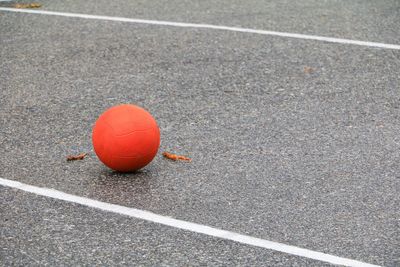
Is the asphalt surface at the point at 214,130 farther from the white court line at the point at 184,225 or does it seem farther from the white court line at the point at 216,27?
the white court line at the point at 216,27

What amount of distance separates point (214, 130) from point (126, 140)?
1.37 m

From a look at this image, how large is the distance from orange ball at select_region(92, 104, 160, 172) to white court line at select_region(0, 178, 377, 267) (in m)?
0.45

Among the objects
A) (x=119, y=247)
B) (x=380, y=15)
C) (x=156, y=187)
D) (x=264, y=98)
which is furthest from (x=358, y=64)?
(x=119, y=247)

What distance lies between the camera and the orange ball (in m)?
6.50

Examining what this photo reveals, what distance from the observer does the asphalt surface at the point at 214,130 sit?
5.61m

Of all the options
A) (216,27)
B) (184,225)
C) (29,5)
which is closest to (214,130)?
(184,225)

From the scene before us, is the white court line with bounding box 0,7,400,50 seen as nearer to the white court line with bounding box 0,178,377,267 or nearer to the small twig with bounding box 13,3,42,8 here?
the small twig with bounding box 13,3,42,8

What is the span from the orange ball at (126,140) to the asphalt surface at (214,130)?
6.1 inches

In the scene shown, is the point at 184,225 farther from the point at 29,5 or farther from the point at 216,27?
the point at 29,5

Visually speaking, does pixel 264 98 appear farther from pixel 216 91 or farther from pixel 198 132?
pixel 198 132

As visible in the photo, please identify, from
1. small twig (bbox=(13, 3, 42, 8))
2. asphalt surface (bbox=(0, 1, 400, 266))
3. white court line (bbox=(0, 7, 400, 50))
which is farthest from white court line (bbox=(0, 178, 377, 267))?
small twig (bbox=(13, 3, 42, 8))

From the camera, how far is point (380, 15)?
1188 centimetres

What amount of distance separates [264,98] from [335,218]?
2.88m

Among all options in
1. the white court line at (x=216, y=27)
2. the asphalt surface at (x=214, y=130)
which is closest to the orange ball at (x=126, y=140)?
the asphalt surface at (x=214, y=130)
